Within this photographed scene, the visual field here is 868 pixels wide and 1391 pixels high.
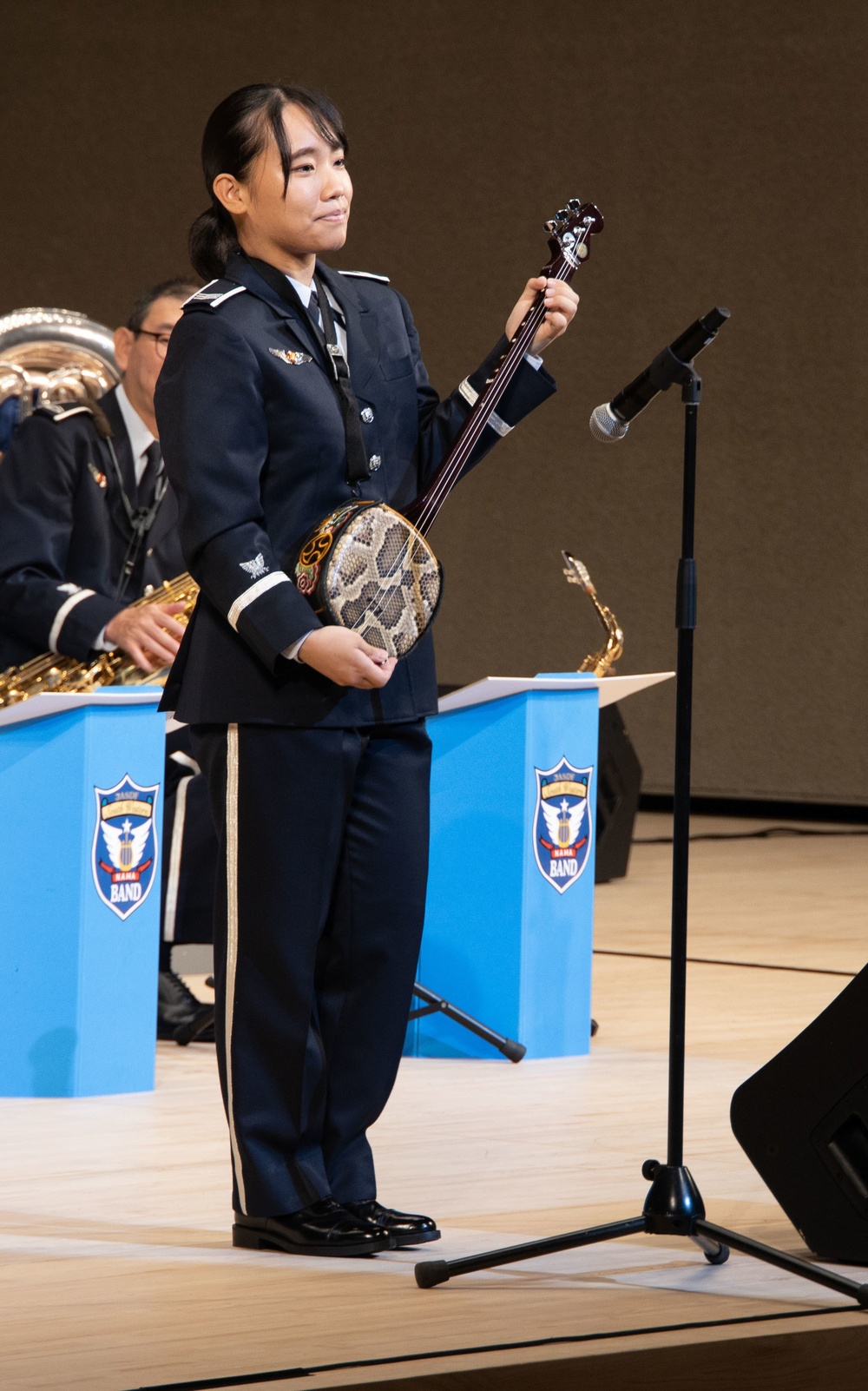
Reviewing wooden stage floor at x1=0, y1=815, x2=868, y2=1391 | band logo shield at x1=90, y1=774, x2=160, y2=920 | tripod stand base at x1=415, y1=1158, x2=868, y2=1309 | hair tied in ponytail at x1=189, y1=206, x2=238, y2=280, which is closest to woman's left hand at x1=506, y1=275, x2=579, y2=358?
hair tied in ponytail at x1=189, y1=206, x2=238, y2=280

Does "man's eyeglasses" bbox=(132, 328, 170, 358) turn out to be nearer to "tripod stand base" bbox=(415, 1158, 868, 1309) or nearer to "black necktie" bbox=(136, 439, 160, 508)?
"black necktie" bbox=(136, 439, 160, 508)

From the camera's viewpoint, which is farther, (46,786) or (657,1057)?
(657,1057)

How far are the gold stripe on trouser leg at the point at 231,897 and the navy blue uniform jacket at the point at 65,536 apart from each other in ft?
5.57

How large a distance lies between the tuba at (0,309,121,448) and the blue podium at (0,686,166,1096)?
132 inches

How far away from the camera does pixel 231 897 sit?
8.19 ft

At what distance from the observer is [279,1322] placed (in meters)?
2.15

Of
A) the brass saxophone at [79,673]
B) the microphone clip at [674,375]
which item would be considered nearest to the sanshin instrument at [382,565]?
the microphone clip at [674,375]

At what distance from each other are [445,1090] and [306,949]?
51.0 inches

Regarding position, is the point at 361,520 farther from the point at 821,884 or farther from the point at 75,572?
the point at 821,884

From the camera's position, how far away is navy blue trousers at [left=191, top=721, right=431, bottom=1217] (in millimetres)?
2461

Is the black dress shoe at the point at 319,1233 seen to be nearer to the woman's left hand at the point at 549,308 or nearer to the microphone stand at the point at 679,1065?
the microphone stand at the point at 679,1065

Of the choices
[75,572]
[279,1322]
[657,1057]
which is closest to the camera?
[279,1322]

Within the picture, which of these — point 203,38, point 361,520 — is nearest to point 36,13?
point 203,38

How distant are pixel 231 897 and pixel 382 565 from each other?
0.46 metres
